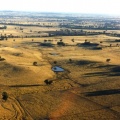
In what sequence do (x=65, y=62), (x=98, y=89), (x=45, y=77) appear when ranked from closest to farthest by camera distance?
(x=98, y=89)
(x=45, y=77)
(x=65, y=62)

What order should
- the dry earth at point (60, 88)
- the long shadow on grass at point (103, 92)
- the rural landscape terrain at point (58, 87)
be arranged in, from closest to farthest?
the dry earth at point (60, 88) < the rural landscape terrain at point (58, 87) < the long shadow on grass at point (103, 92)

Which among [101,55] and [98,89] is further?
[101,55]

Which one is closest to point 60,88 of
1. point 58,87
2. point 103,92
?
point 58,87

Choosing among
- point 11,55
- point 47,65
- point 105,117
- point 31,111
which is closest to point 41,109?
point 31,111

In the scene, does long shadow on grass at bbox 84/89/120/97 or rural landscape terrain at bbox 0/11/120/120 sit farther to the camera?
long shadow on grass at bbox 84/89/120/97

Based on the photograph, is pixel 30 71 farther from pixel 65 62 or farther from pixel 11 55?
pixel 11 55

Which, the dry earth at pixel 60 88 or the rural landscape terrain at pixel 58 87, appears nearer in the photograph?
the dry earth at pixel 60 88

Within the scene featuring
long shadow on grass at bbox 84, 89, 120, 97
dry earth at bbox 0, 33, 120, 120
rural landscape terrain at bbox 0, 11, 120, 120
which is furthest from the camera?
long shadow on grass at bbox 84, 89, 120, 97

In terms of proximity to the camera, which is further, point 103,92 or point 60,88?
point 60,88

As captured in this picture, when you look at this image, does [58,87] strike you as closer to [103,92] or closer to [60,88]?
[60,88]

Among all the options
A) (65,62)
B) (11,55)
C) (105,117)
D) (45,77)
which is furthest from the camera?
(11,55)

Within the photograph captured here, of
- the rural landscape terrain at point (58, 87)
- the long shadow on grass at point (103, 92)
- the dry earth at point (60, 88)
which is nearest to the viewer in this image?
the dry earth at point (60, 88)
